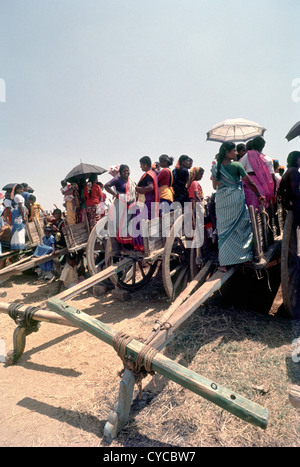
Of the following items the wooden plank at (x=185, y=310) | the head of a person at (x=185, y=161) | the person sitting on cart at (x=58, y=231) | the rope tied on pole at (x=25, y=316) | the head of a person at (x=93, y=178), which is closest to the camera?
the wooden plank at (x=185, y=310)

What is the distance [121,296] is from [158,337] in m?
3.05

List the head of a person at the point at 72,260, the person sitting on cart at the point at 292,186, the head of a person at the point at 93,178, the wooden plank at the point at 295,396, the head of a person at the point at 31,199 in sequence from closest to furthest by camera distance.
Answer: the wooden plank at the point at 295,396 < the person sitting on cart at the point at 292,186 < the head of a person at the point at 72,260 < the head of a person at the point at 93,178 < the head of a person at the point at 31,199

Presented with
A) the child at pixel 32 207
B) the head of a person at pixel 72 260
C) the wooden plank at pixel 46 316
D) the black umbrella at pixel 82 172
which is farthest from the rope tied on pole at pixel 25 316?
the child at pixel 32 207

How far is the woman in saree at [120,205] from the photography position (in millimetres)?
5137

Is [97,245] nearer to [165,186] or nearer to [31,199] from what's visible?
[165,186]

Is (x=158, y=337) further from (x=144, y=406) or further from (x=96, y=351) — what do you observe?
(x=96, y=351)

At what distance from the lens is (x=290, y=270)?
4188mm

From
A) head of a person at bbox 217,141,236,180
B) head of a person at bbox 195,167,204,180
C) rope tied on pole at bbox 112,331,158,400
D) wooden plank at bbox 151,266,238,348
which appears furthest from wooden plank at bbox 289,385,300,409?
head of a person at bbox 195,167,204,180

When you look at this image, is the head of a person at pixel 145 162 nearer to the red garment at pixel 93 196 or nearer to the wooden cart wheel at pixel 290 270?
the red garment at pixel 93 196

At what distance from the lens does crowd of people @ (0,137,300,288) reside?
153 inches

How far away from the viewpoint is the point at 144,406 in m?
2.76

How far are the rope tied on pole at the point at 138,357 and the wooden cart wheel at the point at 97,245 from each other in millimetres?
3201

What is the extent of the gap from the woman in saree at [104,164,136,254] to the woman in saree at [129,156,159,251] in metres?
0.12
